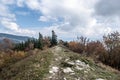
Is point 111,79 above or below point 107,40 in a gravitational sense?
below

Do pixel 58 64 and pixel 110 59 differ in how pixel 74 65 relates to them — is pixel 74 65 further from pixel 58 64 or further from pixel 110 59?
pixel 110 59

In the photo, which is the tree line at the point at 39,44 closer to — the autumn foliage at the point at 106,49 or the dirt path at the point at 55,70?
the autumn foliage at the point at 106,49

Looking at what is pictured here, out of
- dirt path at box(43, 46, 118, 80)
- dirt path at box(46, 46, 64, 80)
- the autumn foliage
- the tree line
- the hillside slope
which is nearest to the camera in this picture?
dirt path at box(46, 46, 64, 80)

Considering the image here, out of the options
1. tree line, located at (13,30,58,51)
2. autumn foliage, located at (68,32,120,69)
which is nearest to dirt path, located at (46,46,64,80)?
autumn foliage, located at (68,32,120,69)

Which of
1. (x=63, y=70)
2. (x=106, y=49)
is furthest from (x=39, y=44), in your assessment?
(x=63, y=70)

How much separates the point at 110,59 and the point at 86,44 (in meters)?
19.2

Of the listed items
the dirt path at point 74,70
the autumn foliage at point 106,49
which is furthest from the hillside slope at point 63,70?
the autumn foliage at point 106,49

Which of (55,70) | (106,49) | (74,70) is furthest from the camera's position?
(106,49)

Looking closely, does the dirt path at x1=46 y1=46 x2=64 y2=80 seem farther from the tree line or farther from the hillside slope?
the tree line

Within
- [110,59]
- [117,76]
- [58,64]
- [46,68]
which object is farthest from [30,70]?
[110,59]

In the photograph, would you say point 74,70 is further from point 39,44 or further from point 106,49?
point 39,44

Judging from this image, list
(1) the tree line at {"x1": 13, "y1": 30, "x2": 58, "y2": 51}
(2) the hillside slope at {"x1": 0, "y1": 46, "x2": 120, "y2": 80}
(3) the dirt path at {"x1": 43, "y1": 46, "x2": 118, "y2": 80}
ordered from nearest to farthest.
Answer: (3) the dirt path at {"x1": 43, "y1": 46, "x2": 118, "y2": 80}, (2) the hillside slope at {"x1": 0, "y1": 46, "x2": 120, "y2": 80}, (1) the tree line at {"x1": 13, "y1": 30, "x2": 58, "y2": 51}

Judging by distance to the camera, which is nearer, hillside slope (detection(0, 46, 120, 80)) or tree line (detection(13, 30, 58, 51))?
hillside slope (detection(0, 46, 120, 80))

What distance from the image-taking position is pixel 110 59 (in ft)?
198
